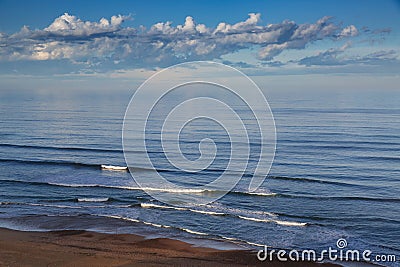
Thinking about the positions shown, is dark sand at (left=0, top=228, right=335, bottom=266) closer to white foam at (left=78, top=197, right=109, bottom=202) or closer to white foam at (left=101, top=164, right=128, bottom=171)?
white foam at (left=78, top=197, right=109, bottom=202)

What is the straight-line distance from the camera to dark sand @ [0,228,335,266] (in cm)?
1254


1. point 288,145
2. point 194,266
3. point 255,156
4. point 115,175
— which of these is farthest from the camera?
point 288,145

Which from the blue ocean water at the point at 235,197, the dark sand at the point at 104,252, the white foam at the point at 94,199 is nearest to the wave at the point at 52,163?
the blue ocean water at the point at 235,197

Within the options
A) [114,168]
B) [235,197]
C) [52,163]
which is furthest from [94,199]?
[52,163]

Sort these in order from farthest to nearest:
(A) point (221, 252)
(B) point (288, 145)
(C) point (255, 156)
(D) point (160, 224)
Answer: (B) point (288, 145), (C) point (255, 156), (D) point (160, 224), (A) point (221, 252)

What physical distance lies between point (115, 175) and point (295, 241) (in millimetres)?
13529

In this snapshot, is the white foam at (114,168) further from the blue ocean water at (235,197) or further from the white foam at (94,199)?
the white foam at (94,199)

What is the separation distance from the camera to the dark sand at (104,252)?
12539 millimetres

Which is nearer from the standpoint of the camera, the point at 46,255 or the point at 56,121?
the point at 46,255

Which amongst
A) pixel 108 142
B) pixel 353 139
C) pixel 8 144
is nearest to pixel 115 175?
pixel 108 142

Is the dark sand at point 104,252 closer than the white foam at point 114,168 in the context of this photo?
Yes

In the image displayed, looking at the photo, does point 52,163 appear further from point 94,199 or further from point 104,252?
point 104,252

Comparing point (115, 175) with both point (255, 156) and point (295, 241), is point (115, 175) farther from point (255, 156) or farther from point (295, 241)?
point (295, 241)

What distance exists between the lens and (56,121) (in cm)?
5669
